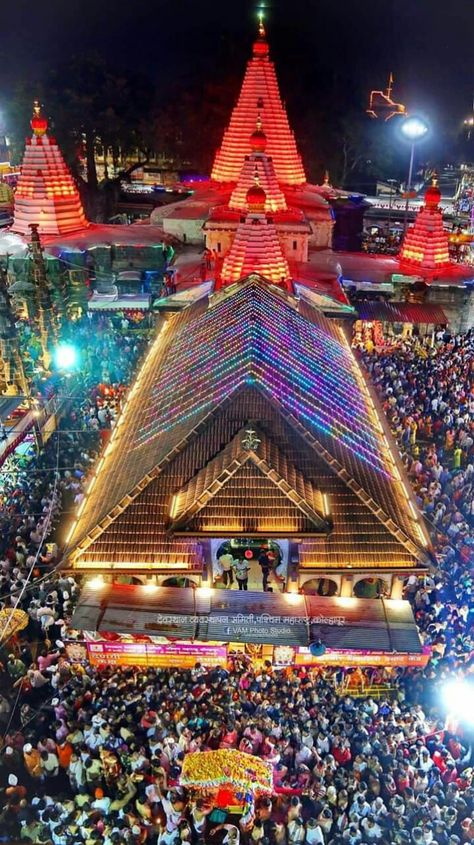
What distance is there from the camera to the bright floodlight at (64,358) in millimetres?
21781

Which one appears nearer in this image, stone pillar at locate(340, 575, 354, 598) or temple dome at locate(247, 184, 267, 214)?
stone pillar at locate(340, 575, 354, 598)

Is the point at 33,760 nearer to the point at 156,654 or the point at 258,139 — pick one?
the point at 156,654

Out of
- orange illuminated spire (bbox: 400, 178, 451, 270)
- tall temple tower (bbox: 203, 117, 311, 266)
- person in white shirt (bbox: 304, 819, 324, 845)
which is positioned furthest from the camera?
orange illuminated spire (bbox: 400, 178, 451, 270)

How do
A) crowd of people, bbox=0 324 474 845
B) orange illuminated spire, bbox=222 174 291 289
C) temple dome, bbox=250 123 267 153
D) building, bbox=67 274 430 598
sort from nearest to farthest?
crowd of people, bbox=0 324 474 845, building, bbox=67 274 430 598, orange illuminated spire, bbox=222 174 291 289, temple dome, bbox=250 123 267 153

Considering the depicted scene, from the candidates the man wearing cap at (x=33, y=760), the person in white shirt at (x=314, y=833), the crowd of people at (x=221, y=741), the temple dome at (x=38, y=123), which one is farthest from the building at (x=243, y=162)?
the person in white shirt at (x=314, y=833)

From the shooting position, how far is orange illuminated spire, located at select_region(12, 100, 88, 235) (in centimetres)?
3011

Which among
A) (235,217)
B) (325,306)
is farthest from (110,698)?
(235,217)

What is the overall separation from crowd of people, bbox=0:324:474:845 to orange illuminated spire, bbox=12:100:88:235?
2122 centimetres

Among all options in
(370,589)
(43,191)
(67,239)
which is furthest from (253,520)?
(43,191)

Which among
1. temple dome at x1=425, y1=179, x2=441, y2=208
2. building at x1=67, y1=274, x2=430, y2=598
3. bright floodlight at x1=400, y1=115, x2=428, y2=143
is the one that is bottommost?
building at x1=67, y1=274, x2=430, y2=598

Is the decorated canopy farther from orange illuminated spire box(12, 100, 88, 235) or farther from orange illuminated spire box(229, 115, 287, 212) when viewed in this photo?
orange illuminated spire box(12, 100, 88, 235)

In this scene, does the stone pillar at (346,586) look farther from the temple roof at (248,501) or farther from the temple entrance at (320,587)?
the temple roof at (248,501)

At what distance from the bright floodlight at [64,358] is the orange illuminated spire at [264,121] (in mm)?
14534

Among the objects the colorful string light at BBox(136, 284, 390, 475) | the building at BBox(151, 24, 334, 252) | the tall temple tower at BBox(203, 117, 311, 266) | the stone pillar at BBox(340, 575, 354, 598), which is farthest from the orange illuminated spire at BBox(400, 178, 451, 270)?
the stone pillar at BBox(340, 575, 354, 598)
